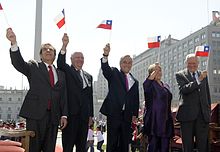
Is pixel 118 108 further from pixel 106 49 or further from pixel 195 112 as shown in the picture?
pixel 195 112

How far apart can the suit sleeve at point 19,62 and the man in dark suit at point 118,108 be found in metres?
1.27

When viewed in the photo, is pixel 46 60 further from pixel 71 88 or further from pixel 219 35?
pixel 219 35

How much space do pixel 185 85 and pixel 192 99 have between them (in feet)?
0.78

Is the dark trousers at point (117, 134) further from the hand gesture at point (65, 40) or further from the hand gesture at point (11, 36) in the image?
the hand gesture at point (11, 36)

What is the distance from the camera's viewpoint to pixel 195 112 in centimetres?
495

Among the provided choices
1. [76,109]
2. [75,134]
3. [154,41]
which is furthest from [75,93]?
[154,41]

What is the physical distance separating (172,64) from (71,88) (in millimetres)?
88106

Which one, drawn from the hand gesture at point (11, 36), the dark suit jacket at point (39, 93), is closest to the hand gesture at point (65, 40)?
the dark suit jacket at point (39, 93)

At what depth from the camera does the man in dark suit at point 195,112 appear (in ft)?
16.3

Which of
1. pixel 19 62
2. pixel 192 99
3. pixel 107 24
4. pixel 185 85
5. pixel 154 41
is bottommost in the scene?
pixel 192 99

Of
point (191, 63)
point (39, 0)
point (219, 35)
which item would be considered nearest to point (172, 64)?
point (219, 35)

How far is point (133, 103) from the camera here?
16.9 feet

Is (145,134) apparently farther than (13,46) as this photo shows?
Yes

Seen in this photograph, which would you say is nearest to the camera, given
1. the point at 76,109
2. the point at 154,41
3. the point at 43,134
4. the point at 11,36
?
the point at 11,36
